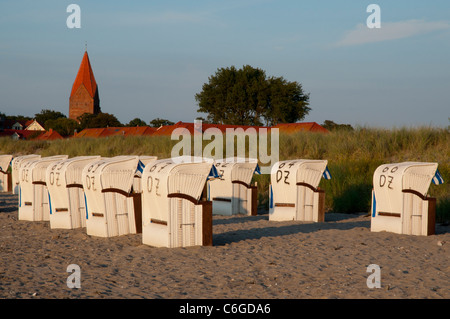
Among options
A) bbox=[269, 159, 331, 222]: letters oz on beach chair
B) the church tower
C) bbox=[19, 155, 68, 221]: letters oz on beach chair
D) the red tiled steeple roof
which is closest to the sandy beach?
bbox=[269, 159, 331, 222]: letters oz on beach chair

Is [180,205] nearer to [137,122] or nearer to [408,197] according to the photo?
[408,197]

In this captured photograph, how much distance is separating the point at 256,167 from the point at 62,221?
524cm

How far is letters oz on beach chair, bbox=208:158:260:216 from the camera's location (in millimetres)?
13078

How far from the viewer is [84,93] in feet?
390

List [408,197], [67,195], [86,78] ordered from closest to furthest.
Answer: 1. [408,197]
2. [67,195]
3. [86,78]

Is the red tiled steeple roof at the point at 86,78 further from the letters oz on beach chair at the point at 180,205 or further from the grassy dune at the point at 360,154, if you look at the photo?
the letters oz on beach chair at the point at 180,205

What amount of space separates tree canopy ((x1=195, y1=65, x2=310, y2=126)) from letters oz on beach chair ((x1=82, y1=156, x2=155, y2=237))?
46.9 meters

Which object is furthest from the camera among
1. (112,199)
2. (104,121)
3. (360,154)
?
(104,121)

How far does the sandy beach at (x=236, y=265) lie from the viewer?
571 cm

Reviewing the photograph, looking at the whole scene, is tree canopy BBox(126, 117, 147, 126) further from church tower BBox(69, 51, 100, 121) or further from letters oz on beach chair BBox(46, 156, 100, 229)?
letters oz on beach chair BBox(46, 156, 100, 229)

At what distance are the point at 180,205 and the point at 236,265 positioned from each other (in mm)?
1537

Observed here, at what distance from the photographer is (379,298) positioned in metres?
5.39

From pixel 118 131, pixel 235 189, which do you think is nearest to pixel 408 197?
pixel 235 189
